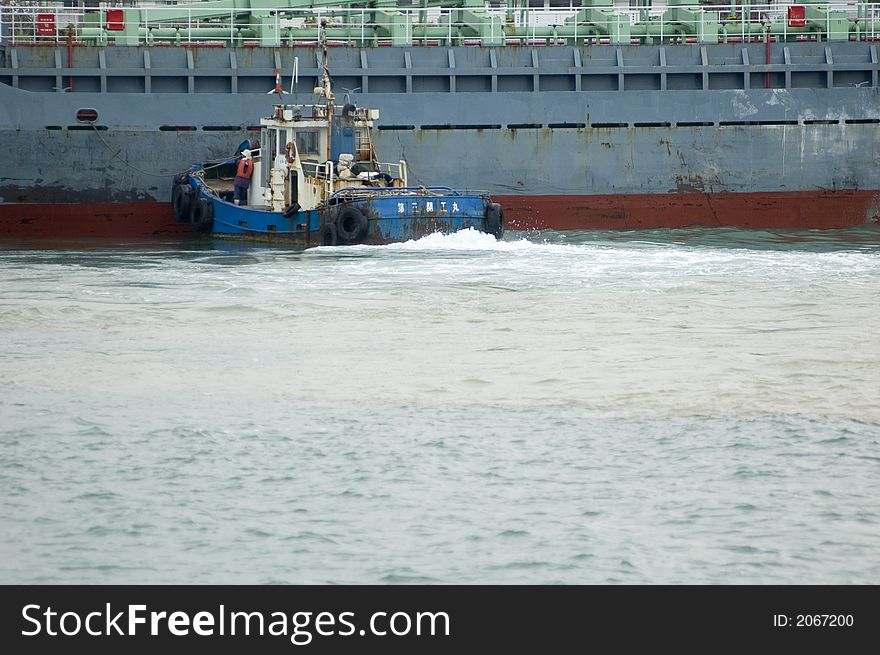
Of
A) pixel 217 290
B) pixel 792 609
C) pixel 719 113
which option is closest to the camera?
pixel 792 609

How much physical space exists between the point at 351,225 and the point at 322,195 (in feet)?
5.69

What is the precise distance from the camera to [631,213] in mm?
25891

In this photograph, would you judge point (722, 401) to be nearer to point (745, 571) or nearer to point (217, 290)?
point (745, 571)

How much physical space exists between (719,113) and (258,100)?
8.96m

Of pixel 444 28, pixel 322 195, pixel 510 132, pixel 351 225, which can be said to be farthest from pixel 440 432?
pixel 444 28

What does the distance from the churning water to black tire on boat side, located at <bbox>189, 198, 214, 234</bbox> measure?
6.08 m

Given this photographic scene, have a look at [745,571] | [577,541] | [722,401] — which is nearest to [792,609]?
[745,571]

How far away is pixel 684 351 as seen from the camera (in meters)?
12.4

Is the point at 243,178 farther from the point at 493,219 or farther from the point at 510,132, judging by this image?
the point at 510,132

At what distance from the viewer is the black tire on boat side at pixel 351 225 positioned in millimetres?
20875

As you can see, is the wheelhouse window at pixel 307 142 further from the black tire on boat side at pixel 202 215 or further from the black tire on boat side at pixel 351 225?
the black tire on boat side at pixel 351 225

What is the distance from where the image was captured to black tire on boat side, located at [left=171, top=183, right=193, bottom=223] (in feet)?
78.0

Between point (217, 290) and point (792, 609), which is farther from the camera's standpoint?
point (217, 290)

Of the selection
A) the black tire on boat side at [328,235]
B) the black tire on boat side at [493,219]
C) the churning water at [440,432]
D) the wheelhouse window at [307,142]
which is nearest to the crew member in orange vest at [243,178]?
the wheelhouse window at [307,142]
